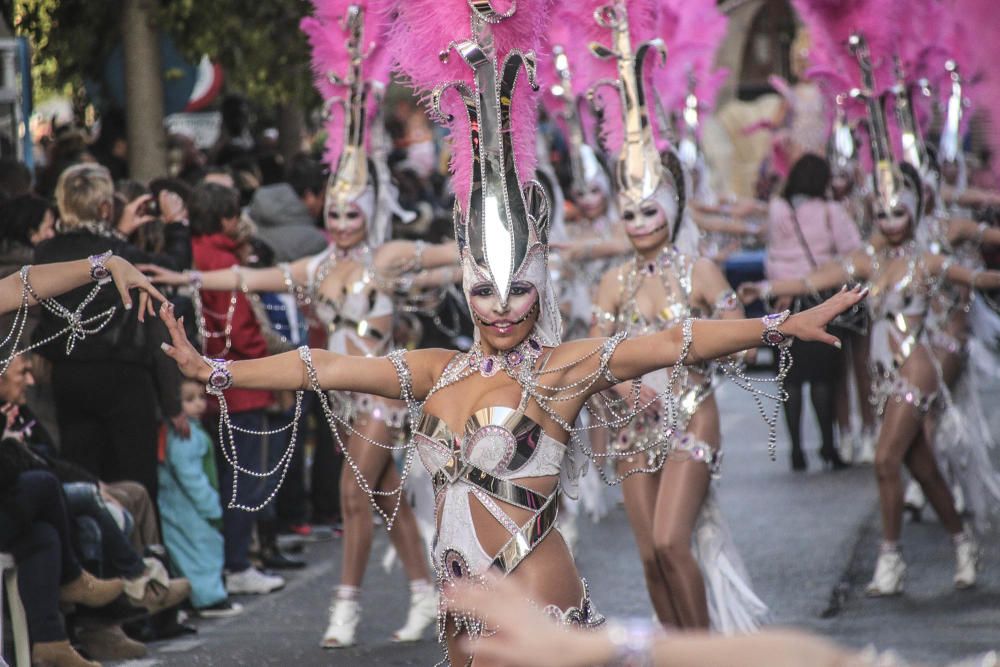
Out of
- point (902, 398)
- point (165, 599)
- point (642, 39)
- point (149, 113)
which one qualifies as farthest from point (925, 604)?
point (149, 113)

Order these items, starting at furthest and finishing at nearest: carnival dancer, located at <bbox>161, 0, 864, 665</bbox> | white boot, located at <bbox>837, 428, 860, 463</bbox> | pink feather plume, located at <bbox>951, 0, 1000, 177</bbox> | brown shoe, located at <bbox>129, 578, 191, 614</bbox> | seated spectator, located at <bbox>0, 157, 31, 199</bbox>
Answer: white boot, located at <bbox>837, 428, 860, 463</bbox> → seated spectator, located at <bbox>0, 157, 31, 199</bbox> → brown shoe, located at <bbox>129, 578, 191, 614</bbox> → carnival dancer, located at <bbox>161, 0, 864, 665</bbox> → pink feather plume, located at <bbox>951, 0, 1000, 177</bbox>

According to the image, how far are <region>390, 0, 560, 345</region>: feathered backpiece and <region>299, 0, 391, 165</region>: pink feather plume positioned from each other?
271cm

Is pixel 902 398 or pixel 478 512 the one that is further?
pixel 902 398

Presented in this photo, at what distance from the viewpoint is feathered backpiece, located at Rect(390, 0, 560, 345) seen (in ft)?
15.9

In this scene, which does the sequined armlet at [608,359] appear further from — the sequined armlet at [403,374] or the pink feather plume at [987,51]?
the pink feather plume at [987,51]

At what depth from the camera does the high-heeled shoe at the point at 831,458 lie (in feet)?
38.0

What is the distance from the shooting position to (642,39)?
7371mm

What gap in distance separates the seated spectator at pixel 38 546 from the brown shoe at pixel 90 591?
78mm

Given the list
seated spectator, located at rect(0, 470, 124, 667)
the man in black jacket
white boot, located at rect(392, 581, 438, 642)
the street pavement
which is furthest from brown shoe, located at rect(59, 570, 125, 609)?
white boot, located at rect(392, 581, 438, 642)

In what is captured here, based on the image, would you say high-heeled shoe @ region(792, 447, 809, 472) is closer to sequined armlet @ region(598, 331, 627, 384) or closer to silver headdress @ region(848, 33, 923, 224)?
silver headdress @ region(848, 33, 923, 224)

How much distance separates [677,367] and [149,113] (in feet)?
22.3

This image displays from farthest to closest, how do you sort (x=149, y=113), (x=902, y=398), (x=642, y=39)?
1. (x=149, y=113)
2. (x=902, y=398)
3. (x=642, y=39)

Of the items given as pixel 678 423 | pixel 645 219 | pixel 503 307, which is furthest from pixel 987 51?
pixel 645 219

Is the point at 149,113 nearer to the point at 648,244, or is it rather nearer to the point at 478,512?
the point at 648,244
